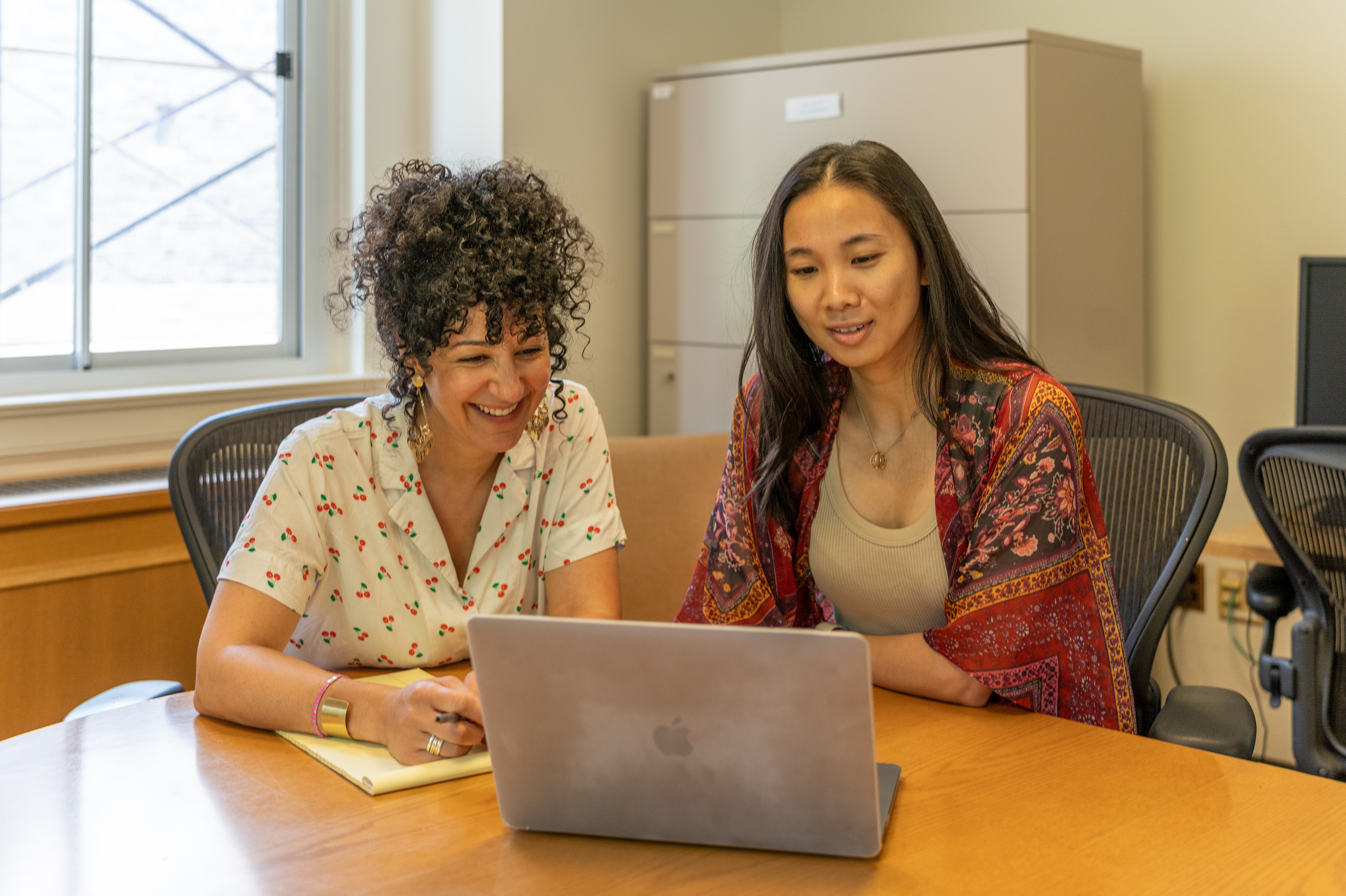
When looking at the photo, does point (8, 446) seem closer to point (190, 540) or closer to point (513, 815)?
point (190, 540)

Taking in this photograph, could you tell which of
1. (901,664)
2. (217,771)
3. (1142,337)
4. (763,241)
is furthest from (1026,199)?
(217,771)

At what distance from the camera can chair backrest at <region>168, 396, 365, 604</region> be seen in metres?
1.60

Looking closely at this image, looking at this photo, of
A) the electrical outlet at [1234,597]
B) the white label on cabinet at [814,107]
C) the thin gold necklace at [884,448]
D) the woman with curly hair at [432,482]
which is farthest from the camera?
the electrical outlet at [1234,597]

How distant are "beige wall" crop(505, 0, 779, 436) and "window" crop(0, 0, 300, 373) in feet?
1.73

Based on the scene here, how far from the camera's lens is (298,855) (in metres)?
0.93

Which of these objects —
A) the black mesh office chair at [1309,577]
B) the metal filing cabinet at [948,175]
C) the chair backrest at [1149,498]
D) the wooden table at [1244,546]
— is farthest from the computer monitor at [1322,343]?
the chair backrest at [1149,498]

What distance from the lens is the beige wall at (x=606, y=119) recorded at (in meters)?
2.70

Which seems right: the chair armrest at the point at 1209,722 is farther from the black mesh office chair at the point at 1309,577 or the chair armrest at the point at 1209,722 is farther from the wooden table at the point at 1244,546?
the wooden table at the point at 1244,546

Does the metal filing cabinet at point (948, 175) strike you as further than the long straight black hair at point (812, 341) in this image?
Yes

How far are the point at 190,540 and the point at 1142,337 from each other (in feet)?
6.99

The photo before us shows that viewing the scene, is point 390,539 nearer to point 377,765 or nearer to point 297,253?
point 377,765

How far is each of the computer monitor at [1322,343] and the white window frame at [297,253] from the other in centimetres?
206

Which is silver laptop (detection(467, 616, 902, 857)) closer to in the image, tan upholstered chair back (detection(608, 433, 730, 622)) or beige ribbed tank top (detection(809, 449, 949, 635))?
beige ribbed tank top (detection(809, 449, 949, 635))

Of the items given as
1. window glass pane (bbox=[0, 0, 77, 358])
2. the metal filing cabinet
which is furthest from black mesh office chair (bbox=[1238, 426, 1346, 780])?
window glass pane (bbox=[0, 0, 77, 358])
